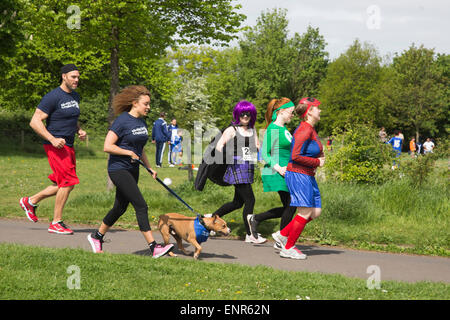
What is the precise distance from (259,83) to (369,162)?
4069 centimetres

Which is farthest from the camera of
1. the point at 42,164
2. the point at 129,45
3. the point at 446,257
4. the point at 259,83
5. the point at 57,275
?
the point at 259,83

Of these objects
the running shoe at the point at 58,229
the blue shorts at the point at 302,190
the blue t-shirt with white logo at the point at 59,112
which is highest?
the blue t-shirt with white logo at the point at 59,112

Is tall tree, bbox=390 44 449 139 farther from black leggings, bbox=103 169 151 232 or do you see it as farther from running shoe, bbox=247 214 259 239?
black leggings, bbox=103 169 151 232

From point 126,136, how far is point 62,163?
1804mm

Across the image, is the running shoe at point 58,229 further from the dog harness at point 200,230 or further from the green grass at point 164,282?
the dog harness at point 200,230

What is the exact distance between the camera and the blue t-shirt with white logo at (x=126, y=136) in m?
5.88

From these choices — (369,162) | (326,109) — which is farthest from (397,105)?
(369,162)

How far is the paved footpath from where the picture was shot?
5.76m

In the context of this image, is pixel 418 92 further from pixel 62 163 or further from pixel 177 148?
pixel 62 163

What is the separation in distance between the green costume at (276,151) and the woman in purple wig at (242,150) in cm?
38

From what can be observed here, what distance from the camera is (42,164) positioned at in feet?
67.1

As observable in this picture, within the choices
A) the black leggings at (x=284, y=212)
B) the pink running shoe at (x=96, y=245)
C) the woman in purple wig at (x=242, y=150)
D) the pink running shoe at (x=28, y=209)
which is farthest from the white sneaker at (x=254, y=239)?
the pink running shoe at (x=28, y=209)

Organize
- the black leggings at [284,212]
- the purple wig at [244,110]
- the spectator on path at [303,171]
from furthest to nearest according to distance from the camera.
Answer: the purple wig at [244,110], the black leggings at [284,212], the spectator on path at [303,171]
